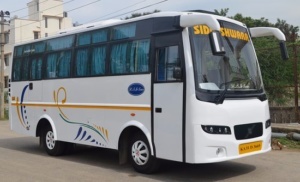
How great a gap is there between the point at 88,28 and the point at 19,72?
11.4 ft

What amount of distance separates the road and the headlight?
0.99m

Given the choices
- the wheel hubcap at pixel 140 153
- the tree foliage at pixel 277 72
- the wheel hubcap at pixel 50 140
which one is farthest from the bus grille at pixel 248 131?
the tree foliage at pixel 277 72

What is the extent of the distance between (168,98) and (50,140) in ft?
15.2

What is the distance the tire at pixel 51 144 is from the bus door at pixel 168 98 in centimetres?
386

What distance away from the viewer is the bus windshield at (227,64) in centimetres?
731

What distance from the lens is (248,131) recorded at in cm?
761

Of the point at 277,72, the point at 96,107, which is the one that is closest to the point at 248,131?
the point at 96,107

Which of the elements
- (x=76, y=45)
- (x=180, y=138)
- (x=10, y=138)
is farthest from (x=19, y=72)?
(x=180, y=138)

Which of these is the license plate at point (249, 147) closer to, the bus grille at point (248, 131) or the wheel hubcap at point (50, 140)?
the bus grille at point (248, 131)

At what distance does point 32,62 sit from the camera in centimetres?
1169

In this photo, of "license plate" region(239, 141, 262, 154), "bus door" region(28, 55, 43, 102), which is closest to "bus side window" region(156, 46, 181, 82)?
"license plate" region(239, 141, 262, 154)

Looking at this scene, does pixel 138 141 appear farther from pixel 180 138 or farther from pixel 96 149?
pixel 96 149

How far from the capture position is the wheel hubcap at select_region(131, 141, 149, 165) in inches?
Answer: 318

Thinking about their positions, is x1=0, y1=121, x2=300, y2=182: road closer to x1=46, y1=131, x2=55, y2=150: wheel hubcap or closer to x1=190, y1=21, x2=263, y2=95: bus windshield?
x1=46, y1=131, x2=55, y2=150: wheel hubcap
